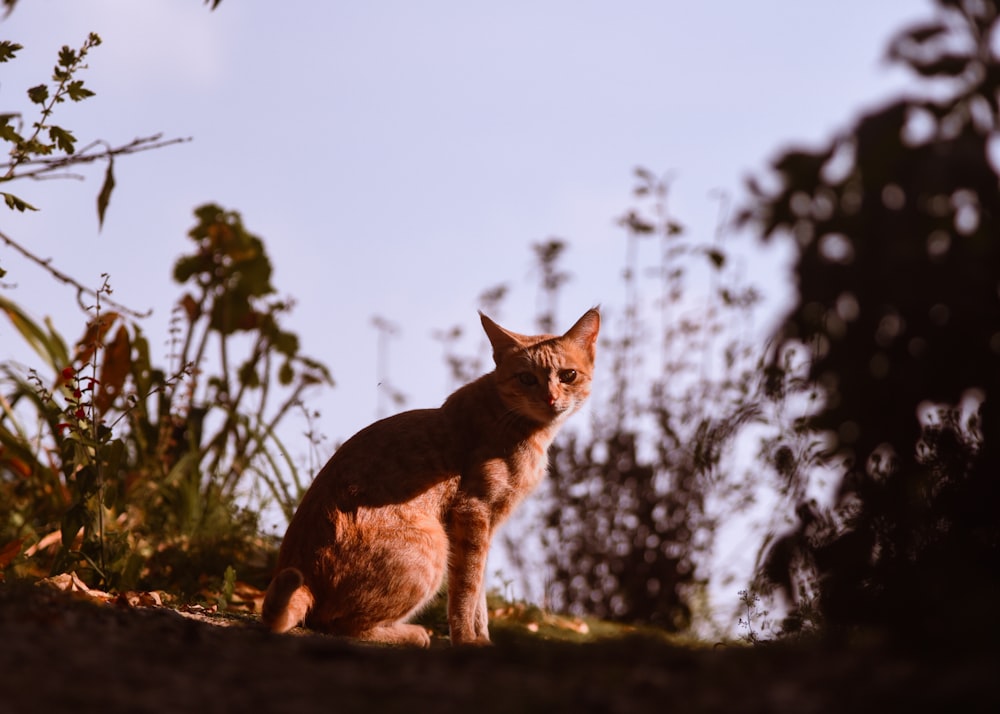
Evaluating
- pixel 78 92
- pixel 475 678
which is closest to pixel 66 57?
pixel 78 92

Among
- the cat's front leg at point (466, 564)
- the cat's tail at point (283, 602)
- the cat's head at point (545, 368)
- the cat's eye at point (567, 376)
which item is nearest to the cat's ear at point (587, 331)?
the cat's head at point (545, 368)

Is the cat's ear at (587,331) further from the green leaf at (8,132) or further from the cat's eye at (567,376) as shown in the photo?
the green leaf at (8,132)

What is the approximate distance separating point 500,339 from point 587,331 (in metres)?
0.46

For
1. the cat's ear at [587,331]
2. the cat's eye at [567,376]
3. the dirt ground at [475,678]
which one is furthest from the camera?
the cat's ear at [587,331]

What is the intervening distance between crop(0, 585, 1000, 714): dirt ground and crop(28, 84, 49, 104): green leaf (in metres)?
2.11

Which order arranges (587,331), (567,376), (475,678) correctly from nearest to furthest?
1. (475,678)
2. (567,376)
3. (587,331)

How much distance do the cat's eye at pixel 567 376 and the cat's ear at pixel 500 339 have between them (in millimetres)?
233

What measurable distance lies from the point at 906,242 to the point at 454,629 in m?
2.53

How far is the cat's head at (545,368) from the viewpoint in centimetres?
446

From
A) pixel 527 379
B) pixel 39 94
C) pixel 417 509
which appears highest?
pixel 39 94

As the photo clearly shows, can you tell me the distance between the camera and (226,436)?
6.20 meters

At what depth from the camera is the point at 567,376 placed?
467 cm

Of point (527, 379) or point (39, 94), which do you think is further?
point (527, 379)

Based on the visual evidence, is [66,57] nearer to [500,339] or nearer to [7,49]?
[7,49]
